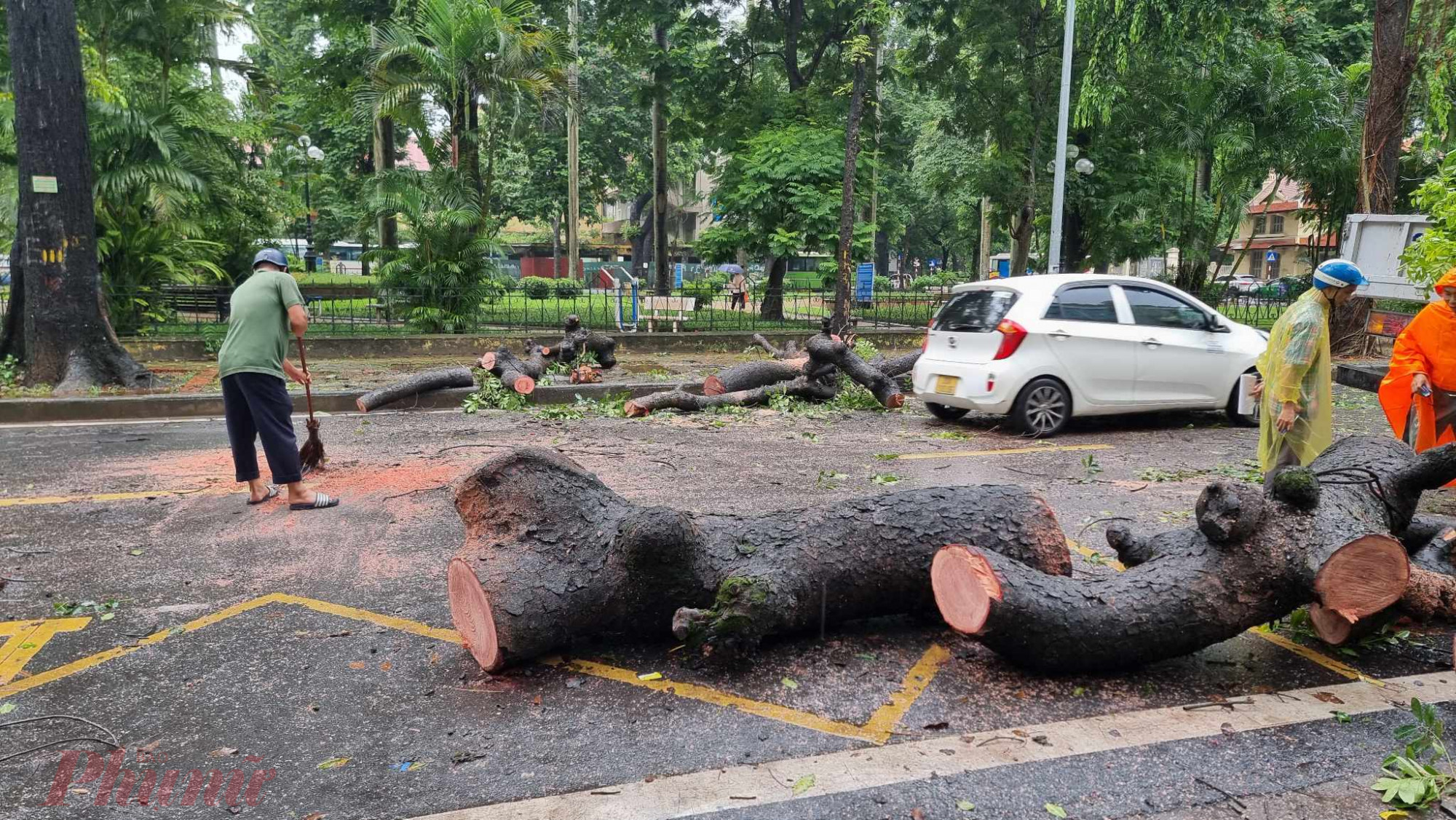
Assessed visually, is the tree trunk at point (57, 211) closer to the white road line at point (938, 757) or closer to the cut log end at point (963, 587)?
the white road line at point (938, 757)

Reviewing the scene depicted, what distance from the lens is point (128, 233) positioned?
15.4 m

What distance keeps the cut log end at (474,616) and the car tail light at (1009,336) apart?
6.33 metres

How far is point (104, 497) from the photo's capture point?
22.0 feet

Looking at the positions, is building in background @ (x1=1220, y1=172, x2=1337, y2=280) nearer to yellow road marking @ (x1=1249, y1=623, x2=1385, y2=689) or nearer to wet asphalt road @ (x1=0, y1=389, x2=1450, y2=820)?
yellow road marking @ (x1=1249, y1=623, x2=1385, y2=689)

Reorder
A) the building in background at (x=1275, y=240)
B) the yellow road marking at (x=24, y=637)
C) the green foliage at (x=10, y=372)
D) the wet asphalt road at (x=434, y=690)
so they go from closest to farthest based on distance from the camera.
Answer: the wet asphalt road at (x=434, y=690), the yellow road marking at (x=24, y=637), the green foliage at (x=10, y=372), the building in background at (x=1275, y=240)

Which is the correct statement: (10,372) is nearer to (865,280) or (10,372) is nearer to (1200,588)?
(1200,588)

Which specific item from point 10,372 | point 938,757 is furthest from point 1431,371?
point 10,372

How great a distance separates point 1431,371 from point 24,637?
7.71m

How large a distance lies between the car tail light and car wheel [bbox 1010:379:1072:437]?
40 centimetres

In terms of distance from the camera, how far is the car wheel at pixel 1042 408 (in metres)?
8.93

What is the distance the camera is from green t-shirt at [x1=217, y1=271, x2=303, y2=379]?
605cm

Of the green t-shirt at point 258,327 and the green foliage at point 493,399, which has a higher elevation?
the green t-shirt at point 258,327

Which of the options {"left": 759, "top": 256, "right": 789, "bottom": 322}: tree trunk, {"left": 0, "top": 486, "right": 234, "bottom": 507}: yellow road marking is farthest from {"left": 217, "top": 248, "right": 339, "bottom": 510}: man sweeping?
{"left": 759, "top": 256, "right": 789, "bottom": 322}: tree trunk

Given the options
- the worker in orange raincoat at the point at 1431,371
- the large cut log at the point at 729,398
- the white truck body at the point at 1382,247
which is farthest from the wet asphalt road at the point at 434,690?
the white truck body at the point at 1382,247
